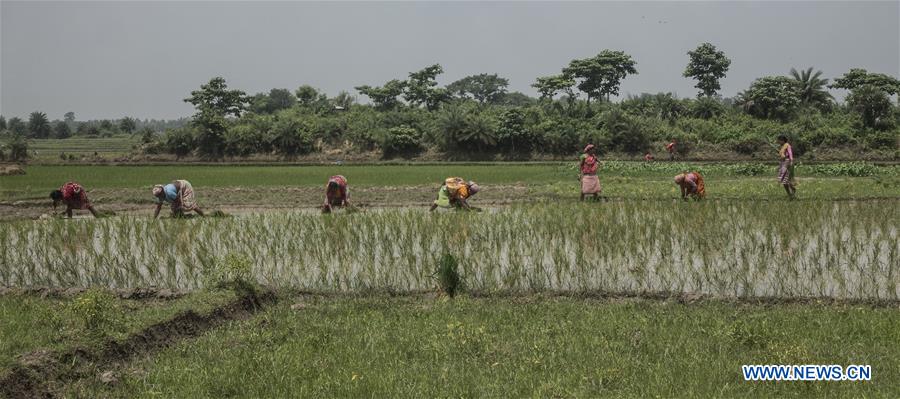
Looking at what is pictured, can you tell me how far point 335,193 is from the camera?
12.0 meters

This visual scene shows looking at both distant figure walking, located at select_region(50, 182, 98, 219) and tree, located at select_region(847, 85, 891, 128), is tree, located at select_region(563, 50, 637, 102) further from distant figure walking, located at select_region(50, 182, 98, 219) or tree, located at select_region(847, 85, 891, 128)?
distant figure walking, located at select_region(50, 182, 98, 219)

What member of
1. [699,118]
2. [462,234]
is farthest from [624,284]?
[699,118]

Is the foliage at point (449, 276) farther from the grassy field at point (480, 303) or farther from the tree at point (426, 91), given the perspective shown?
the tree at point (426, 91)

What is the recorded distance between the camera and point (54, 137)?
192 ft

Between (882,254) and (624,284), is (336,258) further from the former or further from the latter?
(882,254)

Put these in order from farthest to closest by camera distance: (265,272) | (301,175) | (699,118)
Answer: (699,118) → (301,175) → (265,272)

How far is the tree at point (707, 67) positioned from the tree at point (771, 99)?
5519mm

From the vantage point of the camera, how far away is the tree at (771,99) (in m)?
30.8

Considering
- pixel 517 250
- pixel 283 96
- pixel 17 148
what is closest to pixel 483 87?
pixel 283 96

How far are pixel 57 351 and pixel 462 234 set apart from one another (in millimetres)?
4382

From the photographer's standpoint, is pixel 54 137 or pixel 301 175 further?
pixel 54 137

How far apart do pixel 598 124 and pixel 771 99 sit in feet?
23.6

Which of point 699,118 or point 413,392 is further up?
point 699,118

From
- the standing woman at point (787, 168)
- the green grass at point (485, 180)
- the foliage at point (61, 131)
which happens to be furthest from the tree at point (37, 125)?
the standing woman at point (787, 168)
